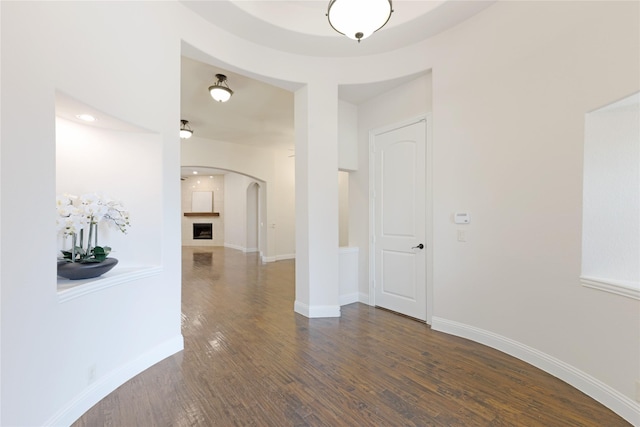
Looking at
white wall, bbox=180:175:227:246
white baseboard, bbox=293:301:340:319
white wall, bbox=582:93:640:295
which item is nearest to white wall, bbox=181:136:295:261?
white wall, bbox=180:175:227:246

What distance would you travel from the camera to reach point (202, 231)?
500 inches

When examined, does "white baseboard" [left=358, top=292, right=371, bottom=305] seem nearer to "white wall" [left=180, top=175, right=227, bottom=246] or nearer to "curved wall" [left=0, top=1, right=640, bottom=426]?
"curved wall" [left=0, top=1, right=640, bottom=426]

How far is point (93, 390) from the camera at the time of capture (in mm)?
1973

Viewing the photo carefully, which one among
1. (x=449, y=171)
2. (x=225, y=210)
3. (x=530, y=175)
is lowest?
(x=225, y=210)

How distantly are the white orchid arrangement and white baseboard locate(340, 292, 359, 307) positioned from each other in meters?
3.02

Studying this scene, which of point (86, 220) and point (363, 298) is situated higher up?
point (86, 220)

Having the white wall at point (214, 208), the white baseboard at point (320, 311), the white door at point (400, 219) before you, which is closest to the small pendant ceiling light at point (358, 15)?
the white door at point (400, 219)

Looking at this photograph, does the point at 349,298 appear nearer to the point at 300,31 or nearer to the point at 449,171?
the point at 449,171

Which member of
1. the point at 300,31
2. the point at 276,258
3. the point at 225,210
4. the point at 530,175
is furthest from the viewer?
the point at 225,210

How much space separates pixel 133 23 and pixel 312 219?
2.63 meters

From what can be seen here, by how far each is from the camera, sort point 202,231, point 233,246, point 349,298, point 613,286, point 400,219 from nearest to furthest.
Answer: point 613,286 → point 400,219 → point 349,298 → point 233,246 → point 202,231

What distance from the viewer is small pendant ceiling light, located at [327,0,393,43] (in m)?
2.27

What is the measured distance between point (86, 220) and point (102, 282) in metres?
0.49

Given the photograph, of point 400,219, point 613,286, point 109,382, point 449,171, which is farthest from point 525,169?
point 109,382
